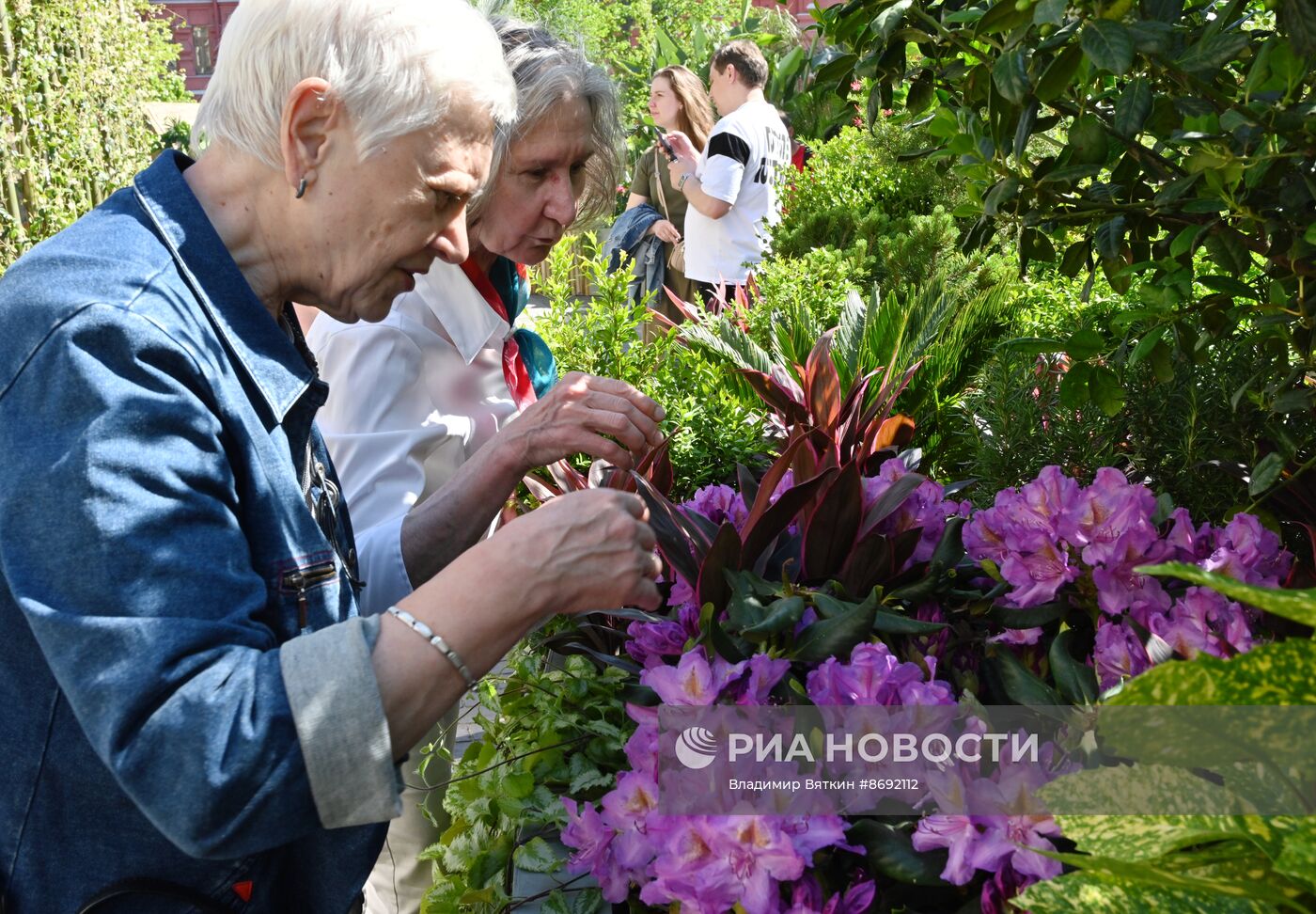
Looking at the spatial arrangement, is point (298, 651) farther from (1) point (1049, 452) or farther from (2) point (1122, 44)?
(1) point (1049, 452)

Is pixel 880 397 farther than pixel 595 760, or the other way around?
pixel 880 397

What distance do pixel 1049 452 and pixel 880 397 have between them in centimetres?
35

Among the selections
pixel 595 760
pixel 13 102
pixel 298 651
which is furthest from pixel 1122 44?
pixel 13 102

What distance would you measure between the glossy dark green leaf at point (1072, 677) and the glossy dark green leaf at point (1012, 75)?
65 centimetres

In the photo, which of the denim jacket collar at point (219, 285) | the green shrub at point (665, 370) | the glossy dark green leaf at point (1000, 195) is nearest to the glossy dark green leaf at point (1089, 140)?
the glossy dark green leaf at point (1000, 195)

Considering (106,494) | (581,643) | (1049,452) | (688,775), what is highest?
(106,494)

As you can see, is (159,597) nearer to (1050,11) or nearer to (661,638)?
(661,638)

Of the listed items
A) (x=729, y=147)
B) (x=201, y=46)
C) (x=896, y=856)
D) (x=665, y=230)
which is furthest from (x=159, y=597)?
(x=201, y=46)

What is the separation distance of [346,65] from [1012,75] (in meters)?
0.80

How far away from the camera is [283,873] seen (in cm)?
148

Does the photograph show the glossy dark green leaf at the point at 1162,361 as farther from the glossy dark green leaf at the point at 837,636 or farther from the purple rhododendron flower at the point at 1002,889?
the purple rhododendron flower at the point at 1002,889

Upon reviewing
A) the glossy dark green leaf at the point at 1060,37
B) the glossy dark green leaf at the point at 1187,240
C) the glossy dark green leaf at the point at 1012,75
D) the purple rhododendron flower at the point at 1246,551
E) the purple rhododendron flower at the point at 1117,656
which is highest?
the glossy dark green leaf at the point at 1060,37

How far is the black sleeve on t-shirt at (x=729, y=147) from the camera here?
6203mm

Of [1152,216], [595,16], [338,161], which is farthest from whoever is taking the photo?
[595,16]
